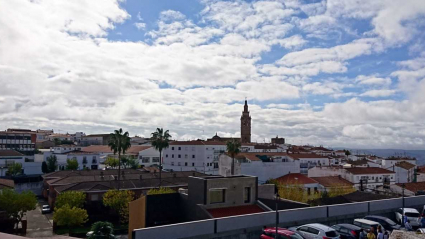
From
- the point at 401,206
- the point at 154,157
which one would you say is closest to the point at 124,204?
the point at 401,206

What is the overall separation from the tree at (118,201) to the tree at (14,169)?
127 ft

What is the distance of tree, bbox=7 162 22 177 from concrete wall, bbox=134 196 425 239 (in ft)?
239

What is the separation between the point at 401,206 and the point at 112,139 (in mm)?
45768

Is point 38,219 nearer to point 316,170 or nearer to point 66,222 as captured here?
point 66,222

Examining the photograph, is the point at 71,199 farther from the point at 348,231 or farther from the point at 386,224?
the point at 386,224

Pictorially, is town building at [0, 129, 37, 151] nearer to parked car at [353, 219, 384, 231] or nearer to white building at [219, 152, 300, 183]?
white building at [219, 152, 300, 183]

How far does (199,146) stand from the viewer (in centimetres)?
10288

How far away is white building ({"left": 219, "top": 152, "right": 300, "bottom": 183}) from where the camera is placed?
8681 cm

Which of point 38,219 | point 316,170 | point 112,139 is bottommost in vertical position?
point 38,219

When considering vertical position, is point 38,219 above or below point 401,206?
below

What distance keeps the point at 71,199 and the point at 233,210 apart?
2956 centimetres

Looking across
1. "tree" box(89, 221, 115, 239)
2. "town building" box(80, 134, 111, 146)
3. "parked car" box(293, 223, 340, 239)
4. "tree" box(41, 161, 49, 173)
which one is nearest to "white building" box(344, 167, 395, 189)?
"parked car" box(293, 223, 340, 239)

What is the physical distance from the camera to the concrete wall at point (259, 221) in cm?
2161

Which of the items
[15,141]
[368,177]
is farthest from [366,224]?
[15,141]
